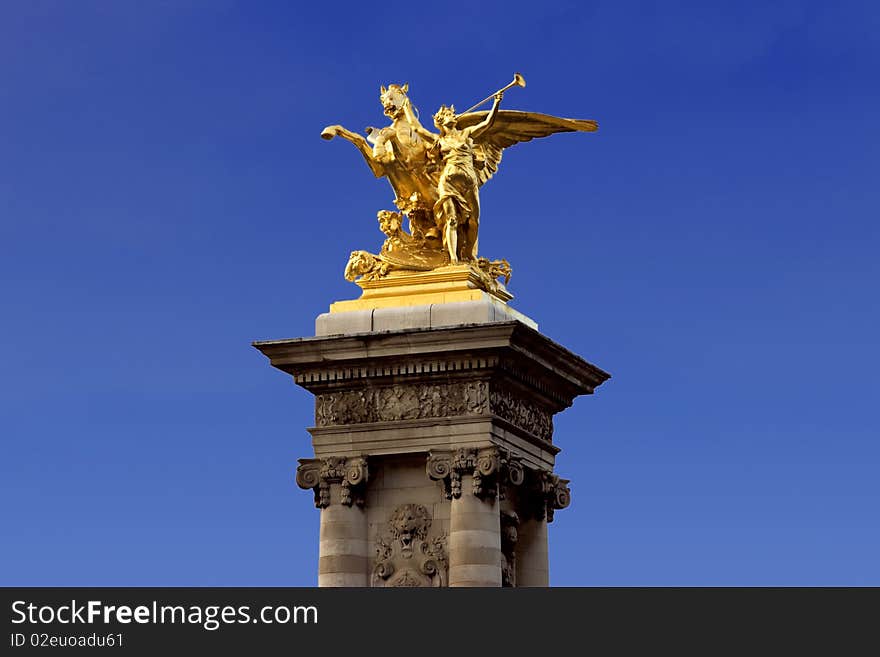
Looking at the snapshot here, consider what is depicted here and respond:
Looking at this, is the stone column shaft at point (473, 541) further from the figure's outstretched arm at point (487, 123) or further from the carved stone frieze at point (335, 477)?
the figure's outstretched arm at point (487, 123)

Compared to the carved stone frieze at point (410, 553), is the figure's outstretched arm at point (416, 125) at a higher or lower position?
higher

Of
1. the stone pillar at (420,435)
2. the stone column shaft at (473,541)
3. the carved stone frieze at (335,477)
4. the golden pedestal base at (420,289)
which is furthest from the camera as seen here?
the golden pedestal base at (420,289)

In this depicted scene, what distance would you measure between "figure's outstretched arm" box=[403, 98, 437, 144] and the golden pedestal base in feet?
7.53

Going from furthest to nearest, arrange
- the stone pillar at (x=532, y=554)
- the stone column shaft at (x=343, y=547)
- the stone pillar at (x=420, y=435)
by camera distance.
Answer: the stone pillar at (x=532, y=554), the stone column shaft at (x=343, y=547), the stone pillar at (x=420, y=435)

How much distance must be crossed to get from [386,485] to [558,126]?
264 inches

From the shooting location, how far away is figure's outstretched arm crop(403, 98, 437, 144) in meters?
40.2

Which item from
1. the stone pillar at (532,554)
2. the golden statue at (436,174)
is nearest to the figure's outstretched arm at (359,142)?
the golden statue at (436,174)

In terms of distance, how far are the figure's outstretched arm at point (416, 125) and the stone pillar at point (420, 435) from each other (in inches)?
121

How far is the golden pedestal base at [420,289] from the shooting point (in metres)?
38.9

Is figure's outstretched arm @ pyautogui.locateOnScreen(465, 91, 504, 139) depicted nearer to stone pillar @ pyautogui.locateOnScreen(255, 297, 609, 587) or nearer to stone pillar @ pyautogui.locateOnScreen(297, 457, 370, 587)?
stone pillar @ pyautogui.locateOnScreen(255, 297, 609, 587)

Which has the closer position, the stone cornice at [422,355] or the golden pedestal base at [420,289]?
the stone cornice at [422,355]

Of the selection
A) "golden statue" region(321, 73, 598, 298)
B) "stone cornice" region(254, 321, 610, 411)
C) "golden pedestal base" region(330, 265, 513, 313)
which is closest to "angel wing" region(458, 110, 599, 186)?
"golden statue" region(321, 73, 598, 298)
